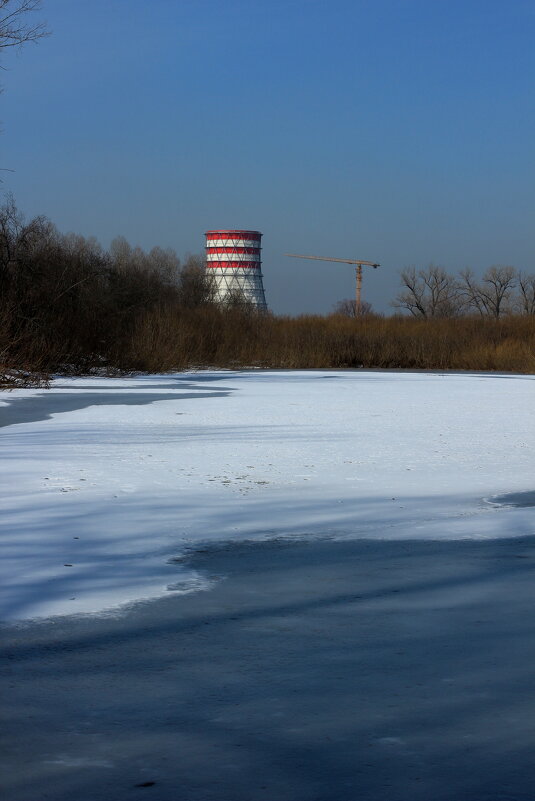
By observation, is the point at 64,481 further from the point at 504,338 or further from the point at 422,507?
the point at 504,338

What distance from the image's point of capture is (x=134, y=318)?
2961 centimetres

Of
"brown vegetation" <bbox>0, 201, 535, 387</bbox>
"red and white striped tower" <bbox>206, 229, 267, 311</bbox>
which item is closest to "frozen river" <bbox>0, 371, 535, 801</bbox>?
"brown vegetation" <bbox>0, 201, 535, 387</bbox>

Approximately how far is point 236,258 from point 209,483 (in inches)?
3704

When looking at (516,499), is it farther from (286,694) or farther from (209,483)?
(286,694)

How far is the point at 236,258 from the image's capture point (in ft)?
329

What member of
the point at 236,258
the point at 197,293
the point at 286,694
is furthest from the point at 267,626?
the point at 236,258

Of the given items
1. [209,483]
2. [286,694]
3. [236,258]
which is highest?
[236,258]

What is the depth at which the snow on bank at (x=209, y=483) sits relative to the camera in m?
4.77

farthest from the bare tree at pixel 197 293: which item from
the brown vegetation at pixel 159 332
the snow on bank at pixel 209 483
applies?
the snow on bank at pixel 209 483

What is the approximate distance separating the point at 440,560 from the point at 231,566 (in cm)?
100

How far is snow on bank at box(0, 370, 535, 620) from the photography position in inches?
188

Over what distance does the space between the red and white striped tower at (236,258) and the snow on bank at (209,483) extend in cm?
8529

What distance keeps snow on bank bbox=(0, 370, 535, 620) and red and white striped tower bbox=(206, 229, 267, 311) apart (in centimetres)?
8529

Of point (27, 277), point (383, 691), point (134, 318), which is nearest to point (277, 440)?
point (383, 691)
